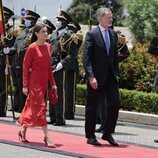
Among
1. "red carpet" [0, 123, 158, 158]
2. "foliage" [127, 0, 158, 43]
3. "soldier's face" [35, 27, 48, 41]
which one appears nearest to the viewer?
"red carpet" [0, 123, 158, 158]

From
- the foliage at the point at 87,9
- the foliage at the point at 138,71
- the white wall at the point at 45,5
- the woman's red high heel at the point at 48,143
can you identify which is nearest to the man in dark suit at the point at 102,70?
the woman's red high heel at the point at 48,143

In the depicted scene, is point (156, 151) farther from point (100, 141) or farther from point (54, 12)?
point (54, 12)

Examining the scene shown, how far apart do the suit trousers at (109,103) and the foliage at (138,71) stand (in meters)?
4.91

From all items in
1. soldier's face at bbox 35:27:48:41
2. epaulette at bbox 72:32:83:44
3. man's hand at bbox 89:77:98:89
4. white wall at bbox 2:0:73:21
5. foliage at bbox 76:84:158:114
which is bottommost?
white wall at bbox 2:0:73:21

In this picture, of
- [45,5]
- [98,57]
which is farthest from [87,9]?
[98,57]

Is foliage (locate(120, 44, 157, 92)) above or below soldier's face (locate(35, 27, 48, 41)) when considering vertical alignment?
below

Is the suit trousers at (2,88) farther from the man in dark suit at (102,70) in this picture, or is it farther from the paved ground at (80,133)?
the man in dark suit at (102,70)

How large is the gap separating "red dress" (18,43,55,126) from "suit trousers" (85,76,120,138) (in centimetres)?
66

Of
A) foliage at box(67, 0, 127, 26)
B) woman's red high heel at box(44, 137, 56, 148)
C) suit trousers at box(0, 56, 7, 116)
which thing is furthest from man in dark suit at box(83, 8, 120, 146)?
foliage at box(67, 0, 127, 26)

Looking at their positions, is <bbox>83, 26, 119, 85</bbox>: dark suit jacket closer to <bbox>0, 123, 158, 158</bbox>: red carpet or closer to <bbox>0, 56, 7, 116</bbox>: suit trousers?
<bbox>0, 123, 158, 158</bbox>: red carpet

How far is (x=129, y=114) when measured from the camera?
13.2 meters

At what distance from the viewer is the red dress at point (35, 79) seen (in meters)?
9.80

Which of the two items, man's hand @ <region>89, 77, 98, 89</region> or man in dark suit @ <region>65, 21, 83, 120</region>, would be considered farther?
man in dark suit @ <region>65, 21, 83, 120</region>

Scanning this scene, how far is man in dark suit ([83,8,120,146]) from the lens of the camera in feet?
31.8
